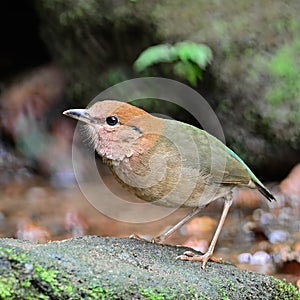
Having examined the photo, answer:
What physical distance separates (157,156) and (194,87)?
3.92 meters

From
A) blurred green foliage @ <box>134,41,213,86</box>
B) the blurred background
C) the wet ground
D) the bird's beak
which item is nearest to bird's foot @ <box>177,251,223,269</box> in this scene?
the bird's beak

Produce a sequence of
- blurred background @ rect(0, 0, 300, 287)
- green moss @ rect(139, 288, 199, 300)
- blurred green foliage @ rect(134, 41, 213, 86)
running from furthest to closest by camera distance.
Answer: blurred green foliage @ rect(134, 41, 213, 86) → blurred background @ rect(0, 0, 300, 287) → green moss @ rect(139, 288, 199, 300)

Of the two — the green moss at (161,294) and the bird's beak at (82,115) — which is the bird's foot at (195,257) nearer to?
the green moss at (161,294)

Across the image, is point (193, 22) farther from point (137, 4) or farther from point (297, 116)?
point (297, 116)

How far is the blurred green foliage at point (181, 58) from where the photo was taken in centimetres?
750

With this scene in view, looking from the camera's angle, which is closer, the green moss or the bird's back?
the green moss

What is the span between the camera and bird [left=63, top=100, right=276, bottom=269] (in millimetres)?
3871

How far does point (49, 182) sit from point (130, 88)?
1.61 metres

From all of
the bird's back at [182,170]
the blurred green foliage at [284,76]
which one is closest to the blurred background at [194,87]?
the blurred green foliage at [284,76]

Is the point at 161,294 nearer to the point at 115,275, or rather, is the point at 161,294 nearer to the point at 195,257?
the point at 115,275

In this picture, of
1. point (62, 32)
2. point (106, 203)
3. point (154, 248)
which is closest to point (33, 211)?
point (106, 203)

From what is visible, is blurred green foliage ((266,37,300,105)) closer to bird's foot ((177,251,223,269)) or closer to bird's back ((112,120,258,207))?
bird's back ((112,120,258,207))

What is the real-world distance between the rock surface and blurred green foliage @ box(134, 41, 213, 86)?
3.80 meters

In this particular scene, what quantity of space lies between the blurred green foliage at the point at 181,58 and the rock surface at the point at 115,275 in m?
3.80
